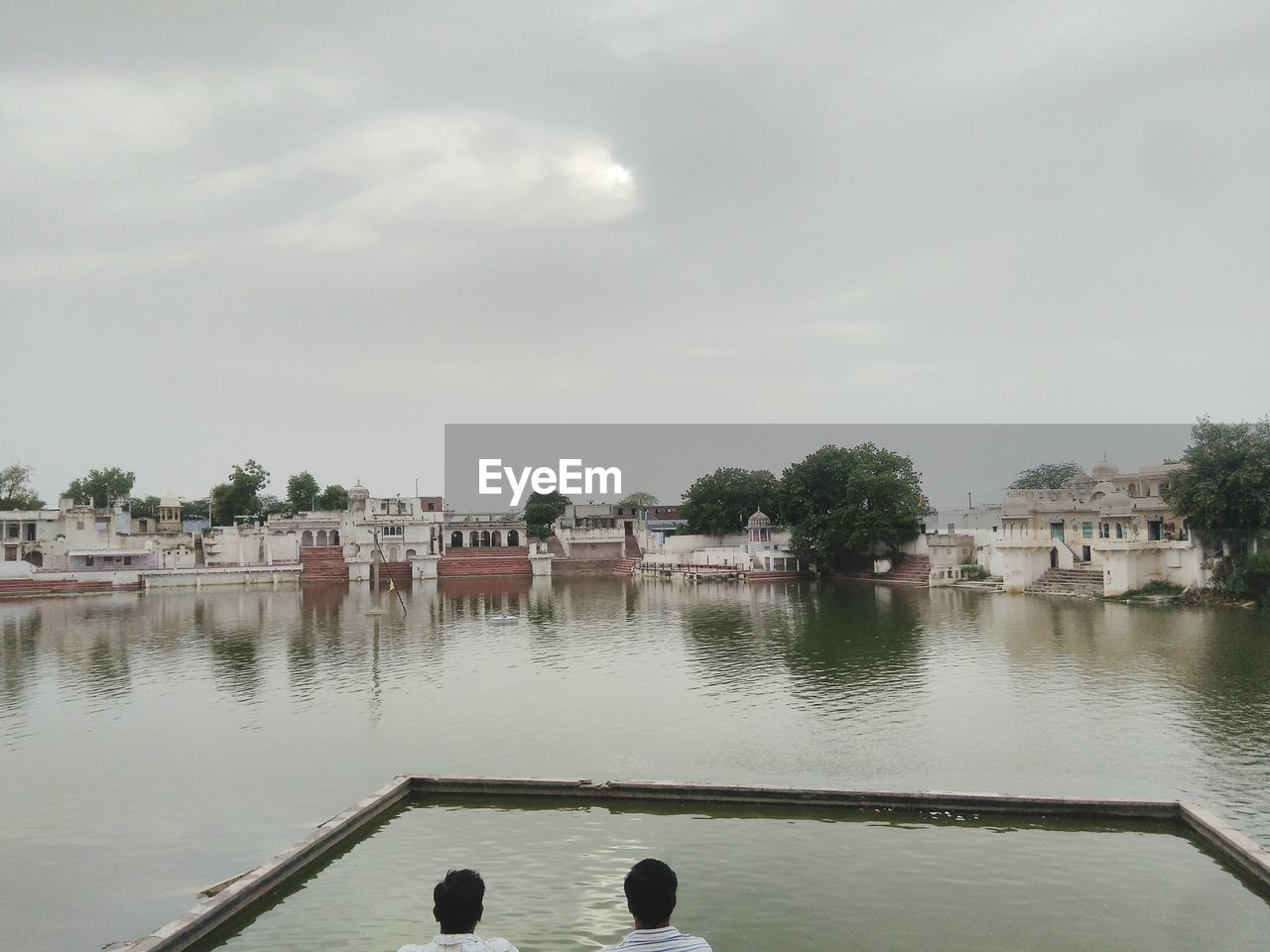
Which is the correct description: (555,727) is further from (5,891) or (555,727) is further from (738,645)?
(738,645)

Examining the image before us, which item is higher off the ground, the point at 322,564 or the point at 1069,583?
the point at 322,564

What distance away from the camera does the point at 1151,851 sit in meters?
11.2

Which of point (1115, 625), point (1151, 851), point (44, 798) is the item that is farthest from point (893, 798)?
point (1115, 625)

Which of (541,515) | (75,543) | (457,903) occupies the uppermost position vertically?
(541,515)

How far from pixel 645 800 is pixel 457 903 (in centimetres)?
858

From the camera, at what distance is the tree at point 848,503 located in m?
57.2

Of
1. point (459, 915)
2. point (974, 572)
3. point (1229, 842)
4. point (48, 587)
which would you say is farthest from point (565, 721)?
point (48, 587)

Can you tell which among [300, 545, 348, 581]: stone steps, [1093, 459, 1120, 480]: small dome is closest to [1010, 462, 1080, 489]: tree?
[1093, 459, 1120, 480]: small dome

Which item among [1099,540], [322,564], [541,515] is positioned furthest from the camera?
[541,515]

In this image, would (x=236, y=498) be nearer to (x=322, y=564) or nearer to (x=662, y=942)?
(x=322, y=564)

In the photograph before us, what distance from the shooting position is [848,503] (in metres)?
58.6

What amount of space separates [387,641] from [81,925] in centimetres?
2359

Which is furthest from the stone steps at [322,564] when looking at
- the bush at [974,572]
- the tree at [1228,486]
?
the tree at [1228,486]

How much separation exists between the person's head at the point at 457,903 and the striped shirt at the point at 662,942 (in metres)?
0.89
